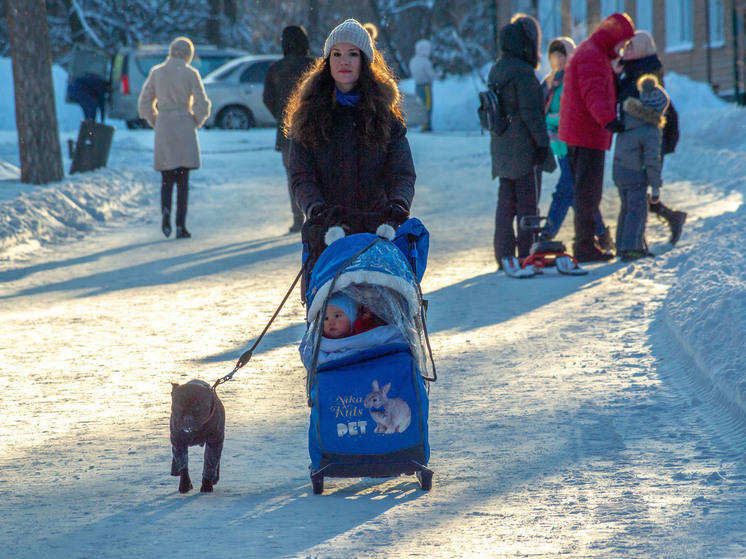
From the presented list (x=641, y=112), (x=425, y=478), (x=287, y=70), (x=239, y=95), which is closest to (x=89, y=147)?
(x=287, y=70)

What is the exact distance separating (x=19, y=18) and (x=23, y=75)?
0.74 metres

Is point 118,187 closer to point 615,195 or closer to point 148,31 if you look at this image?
point 615,195

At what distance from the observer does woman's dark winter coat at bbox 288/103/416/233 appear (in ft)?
14.5

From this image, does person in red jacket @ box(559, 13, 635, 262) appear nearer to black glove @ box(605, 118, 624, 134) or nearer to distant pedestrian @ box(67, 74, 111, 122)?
black glove @ box(605, 118, 624, 134)

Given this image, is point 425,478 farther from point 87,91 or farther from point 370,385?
point 87,91

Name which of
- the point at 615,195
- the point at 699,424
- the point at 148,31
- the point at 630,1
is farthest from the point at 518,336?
the point at 148,31

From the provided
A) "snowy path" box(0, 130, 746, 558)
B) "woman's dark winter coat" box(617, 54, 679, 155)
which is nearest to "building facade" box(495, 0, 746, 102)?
"woman's dark winter coat" box(617, 54, 679, 155)

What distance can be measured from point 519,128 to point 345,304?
16.0 feet

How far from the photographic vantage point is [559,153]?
9.56m

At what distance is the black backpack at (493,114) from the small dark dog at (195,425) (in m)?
5.05

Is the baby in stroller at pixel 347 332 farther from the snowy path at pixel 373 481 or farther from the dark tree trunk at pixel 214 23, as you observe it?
the dark tree trunk at pixel 214 23

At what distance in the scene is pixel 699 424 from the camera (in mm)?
4648

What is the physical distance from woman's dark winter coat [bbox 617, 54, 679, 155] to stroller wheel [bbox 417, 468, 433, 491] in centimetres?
574

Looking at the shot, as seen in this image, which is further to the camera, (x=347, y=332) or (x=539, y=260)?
(x=539, y=260)
